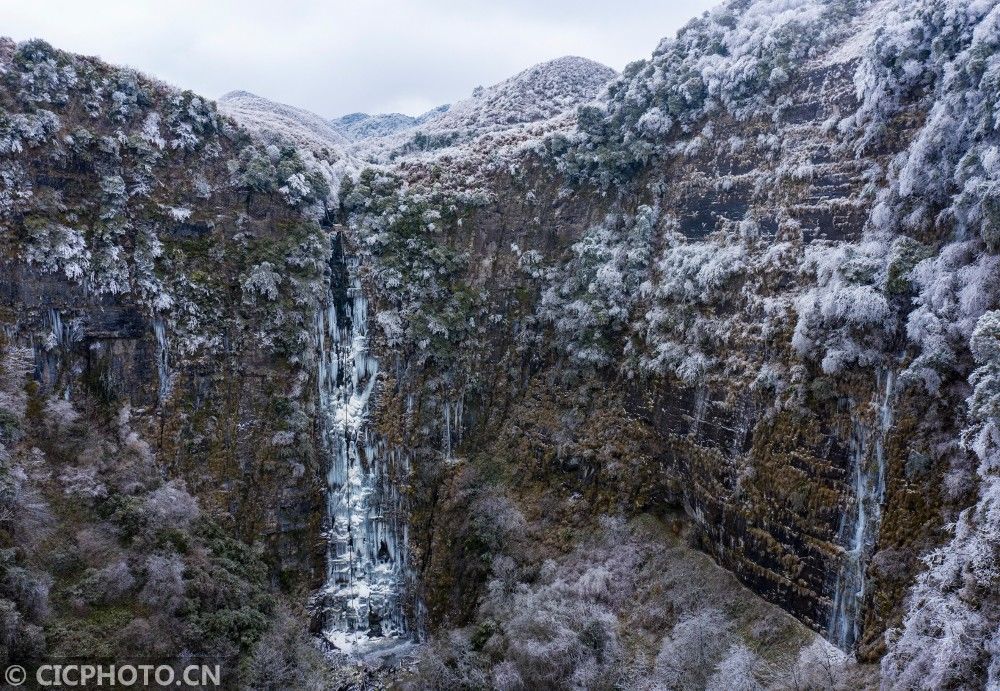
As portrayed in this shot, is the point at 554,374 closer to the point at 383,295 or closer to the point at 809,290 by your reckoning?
the point at 383,295

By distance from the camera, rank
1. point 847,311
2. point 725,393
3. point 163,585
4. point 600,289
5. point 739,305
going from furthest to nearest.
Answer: point 600,289 < point 739,305 < point 725,393 < point 163,585 < point 847,311

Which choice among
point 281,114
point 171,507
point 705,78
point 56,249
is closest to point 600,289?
point 705,78

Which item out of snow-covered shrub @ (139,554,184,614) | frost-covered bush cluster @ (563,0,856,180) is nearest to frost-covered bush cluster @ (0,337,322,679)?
snow-covered shrub @ (139,554,184,614)

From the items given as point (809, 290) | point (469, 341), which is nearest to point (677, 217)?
point (809, 290)

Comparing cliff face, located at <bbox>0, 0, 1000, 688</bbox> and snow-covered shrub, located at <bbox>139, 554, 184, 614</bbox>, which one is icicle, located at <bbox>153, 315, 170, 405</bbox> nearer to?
cliff face, located at <bbox>0, 0, 1000, 688</bbox>

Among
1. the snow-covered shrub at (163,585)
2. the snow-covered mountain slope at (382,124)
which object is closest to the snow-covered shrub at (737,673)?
the snow-covered shrub at (163,585)

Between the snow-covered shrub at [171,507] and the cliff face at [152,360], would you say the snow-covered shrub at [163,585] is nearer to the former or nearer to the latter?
the cliff face at [152,360]

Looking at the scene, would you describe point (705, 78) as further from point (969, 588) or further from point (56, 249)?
point (56, 249)
